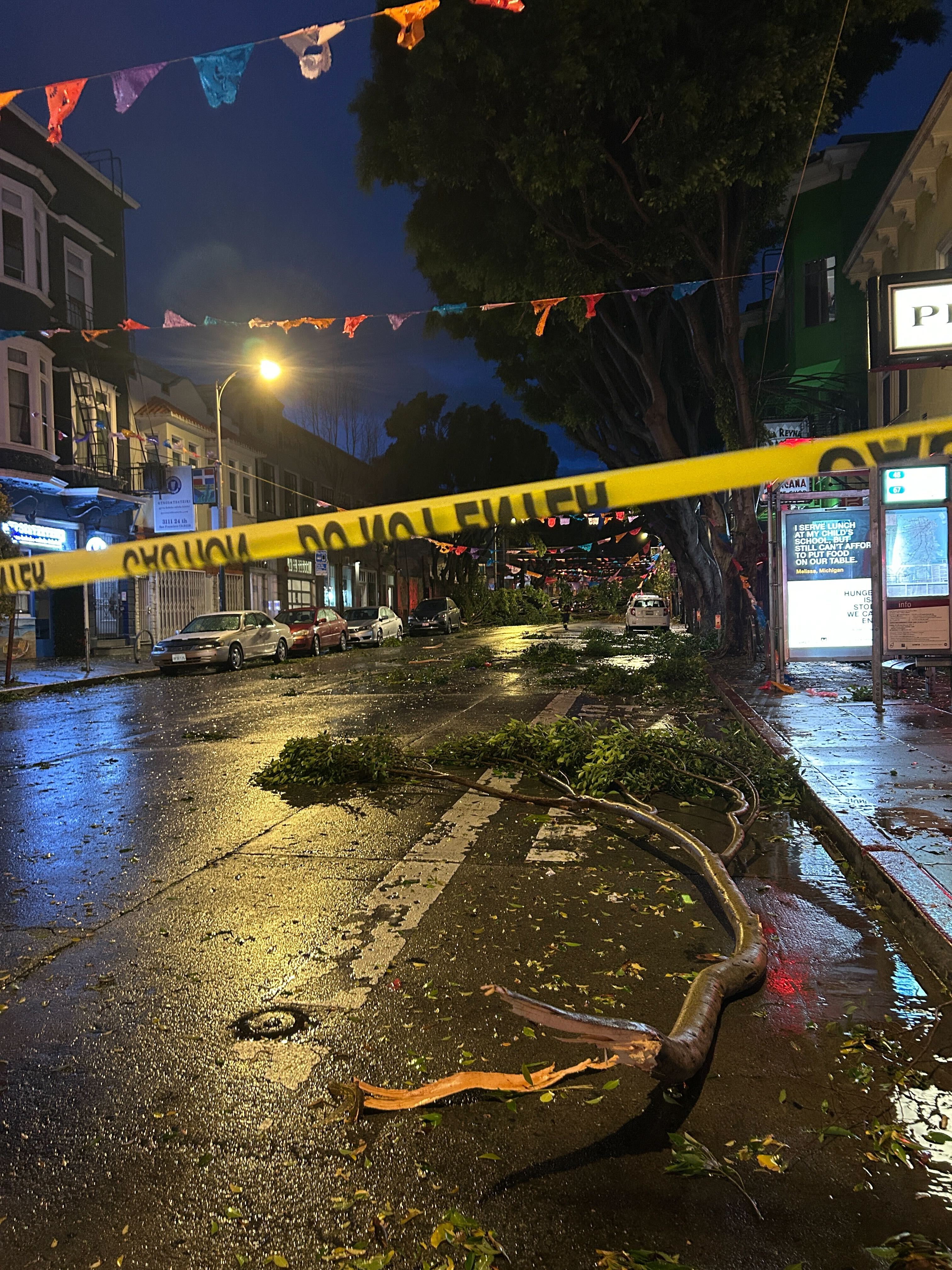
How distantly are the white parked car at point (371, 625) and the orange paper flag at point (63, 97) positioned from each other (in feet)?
77.3

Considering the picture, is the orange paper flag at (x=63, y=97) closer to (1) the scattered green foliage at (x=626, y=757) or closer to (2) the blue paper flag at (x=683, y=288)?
(1) the scattered green foliage at (x=626, y=757)

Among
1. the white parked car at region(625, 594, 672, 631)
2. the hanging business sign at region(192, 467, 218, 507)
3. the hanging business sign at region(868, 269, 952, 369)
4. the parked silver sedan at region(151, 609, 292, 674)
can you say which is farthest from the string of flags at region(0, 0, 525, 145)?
the white parked car at region(625, 594, 672, 631)

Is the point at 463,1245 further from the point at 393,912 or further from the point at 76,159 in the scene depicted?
the point at 76,159

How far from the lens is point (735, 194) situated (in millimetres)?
16953

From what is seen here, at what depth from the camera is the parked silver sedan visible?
21.5 meters

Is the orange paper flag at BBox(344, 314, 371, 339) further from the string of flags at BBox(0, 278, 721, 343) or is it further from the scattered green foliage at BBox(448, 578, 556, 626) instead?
the scattered green foliage at BBox(448, 578, 556, 626)

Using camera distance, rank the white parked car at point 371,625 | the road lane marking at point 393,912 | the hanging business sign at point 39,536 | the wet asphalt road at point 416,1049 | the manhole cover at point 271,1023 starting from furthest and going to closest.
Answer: the white parked car at point 371,625
the hanging business sign at point 39,536
the road lane marking at point 393,912
the manhole cover at point 271,1023
the wet asphalt road at point 416,1049

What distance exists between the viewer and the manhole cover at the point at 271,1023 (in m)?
3.34

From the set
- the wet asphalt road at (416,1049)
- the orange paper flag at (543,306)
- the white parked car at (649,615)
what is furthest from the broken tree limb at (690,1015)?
the white parked car at (649,615)

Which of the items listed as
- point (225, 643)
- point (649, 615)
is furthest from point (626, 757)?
point (649, 615)

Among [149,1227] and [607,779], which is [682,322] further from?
[149,1227]

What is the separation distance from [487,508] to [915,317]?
686 cm

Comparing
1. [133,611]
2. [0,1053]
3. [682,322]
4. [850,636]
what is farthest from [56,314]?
[0,1053]

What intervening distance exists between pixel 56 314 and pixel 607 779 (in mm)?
25062
